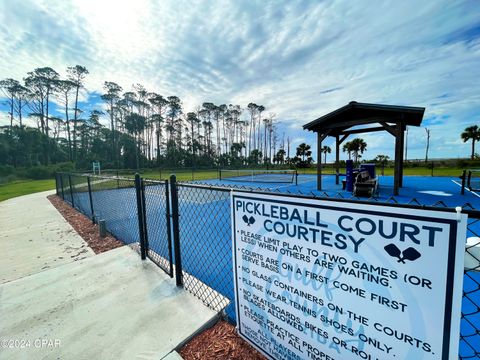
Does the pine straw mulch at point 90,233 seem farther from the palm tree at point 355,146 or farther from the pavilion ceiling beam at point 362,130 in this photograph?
the palm tree at point 355,146

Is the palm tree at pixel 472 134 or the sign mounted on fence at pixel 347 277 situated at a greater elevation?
the palm tree at pixel 472 134

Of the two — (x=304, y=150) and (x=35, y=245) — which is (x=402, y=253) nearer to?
(x=35, y=245)

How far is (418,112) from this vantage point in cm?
860

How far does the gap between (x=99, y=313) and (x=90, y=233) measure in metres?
3.68

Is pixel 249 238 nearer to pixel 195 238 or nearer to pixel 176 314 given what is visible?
pixel 176 314

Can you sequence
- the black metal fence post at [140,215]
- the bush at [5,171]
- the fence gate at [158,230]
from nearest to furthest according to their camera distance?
the fence gate at [158,230] < the black metal fence post at [140,215] < the bush at [5,171]

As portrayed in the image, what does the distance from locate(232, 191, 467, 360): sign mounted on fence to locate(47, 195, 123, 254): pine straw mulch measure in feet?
13.1

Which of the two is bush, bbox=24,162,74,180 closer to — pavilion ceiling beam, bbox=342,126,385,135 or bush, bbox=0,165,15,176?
bush, bbox=0,165,15,176

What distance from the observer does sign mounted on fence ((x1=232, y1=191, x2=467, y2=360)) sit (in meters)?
0.93

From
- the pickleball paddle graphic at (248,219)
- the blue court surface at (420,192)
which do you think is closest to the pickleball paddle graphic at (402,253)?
the pickleball paddle graphic at (248,219)

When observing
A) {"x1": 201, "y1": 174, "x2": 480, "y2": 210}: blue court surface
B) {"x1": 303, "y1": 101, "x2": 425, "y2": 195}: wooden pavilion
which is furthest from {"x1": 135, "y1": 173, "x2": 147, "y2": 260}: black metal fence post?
{"x1": 303, "y1": 101, "x2": 425, "y2": 195}: wooden pavilion

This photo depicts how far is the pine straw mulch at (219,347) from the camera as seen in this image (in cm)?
191

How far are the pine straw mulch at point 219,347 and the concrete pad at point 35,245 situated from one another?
10.7ft

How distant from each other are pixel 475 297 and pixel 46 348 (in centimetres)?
495
